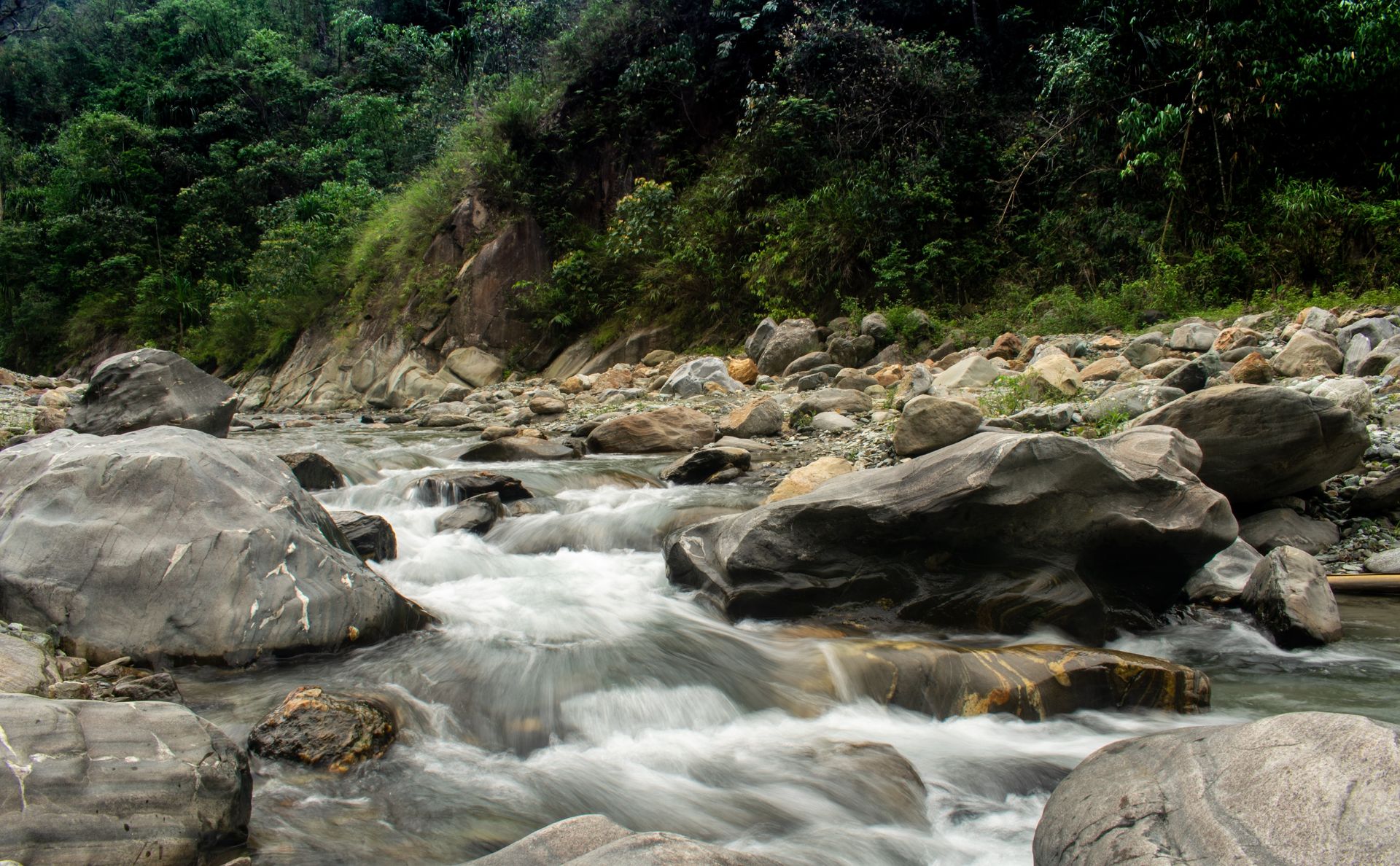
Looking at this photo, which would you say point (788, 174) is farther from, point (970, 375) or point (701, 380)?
point (970, 375)

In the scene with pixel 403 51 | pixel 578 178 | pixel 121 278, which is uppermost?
pixel 403 51

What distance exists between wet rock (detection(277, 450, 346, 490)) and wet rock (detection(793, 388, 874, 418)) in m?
4.21

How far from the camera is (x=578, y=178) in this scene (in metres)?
18.1

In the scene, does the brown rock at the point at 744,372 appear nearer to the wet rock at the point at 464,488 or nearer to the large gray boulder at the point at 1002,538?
the wet rock at the point at 464,488

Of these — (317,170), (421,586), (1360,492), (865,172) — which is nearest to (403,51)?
(317,170)

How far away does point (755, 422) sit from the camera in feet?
25.7

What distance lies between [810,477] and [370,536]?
9.29 ft

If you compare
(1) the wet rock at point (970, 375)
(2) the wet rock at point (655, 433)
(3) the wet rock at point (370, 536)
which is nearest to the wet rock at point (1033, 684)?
(3) the wet rock at point (370, 536)

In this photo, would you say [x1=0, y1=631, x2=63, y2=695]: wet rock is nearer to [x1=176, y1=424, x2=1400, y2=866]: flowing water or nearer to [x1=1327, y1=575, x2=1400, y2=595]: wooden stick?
[x1=176, y1=424, x2=1400, y2=866]: flowing water

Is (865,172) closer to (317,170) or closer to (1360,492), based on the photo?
(1360,492)

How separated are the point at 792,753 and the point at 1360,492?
155 inches

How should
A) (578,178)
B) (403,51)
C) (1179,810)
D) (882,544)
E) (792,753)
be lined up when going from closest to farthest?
(1179,810) < (792,753) < (882,544) < (578,178) < (403,51)

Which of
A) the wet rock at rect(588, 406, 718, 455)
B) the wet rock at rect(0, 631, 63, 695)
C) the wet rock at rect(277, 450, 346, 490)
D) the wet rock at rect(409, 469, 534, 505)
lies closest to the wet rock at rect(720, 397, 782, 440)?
the wet rock at rect(588, 406, 718, 455)

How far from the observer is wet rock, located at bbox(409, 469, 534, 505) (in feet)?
20.7
